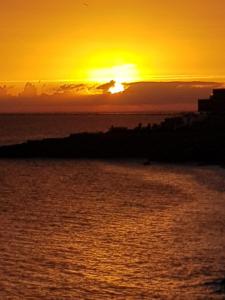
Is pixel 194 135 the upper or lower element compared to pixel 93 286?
upper

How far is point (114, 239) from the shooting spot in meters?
24.9

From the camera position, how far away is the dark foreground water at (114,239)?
18531mm

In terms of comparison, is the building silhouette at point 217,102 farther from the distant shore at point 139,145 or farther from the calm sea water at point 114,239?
the calm sea water at point 114,239

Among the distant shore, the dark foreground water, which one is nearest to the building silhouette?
the distant shore

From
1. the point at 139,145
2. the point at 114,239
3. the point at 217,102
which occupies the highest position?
the point at 217,102

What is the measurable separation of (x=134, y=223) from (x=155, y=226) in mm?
1174

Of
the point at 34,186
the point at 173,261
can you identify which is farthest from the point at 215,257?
the point at 34,186

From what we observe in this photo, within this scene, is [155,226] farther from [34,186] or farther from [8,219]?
[34,186]

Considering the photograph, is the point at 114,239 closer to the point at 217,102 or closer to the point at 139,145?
the point at 139,145

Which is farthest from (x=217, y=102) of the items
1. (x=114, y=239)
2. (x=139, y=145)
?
(x=114, y=239)

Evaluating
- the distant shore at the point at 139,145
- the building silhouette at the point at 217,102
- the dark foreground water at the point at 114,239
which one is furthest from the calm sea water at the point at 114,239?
the building silhouette at the point at 217,102

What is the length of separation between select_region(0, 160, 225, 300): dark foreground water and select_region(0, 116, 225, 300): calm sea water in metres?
0.03

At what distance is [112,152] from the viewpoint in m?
68.4

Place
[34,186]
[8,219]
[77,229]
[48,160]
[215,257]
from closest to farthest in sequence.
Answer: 1. [215,257]
2. [77,229]
3. [8,219]
4. [34,186]
5. [48,160]
